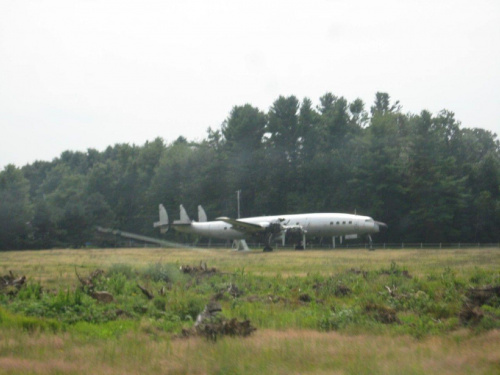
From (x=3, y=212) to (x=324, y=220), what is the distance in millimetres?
34302

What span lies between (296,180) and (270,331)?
2536 inches

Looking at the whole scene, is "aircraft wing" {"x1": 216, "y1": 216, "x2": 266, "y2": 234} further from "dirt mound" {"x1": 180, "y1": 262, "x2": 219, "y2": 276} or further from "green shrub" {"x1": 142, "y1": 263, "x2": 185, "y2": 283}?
"green shrub" {"x1": 142, "y1": 263, "x2": 185, "y2": 283}

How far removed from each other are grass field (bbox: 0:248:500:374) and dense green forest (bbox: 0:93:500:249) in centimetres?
4384

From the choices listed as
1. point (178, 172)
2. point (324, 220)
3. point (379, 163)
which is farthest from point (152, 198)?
point (324, 220)

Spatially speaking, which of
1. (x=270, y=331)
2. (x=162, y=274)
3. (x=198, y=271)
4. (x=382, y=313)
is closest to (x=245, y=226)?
(x=198, y=271)

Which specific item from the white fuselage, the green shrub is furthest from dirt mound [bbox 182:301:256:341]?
the white fuselage

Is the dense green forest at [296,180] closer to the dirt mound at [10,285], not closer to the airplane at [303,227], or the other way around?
the airplane at [303,227]

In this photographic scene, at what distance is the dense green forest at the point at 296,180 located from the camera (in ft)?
207

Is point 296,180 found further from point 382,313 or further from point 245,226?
point 382,313

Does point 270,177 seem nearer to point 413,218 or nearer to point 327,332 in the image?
point 413,218

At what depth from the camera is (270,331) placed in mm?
12672

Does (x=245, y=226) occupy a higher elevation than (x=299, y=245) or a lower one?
higher

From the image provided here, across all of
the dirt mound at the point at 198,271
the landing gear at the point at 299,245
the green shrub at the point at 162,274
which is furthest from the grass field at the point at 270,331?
the landing gear at the point at 299,245

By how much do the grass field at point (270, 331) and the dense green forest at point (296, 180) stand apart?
4384 cm
